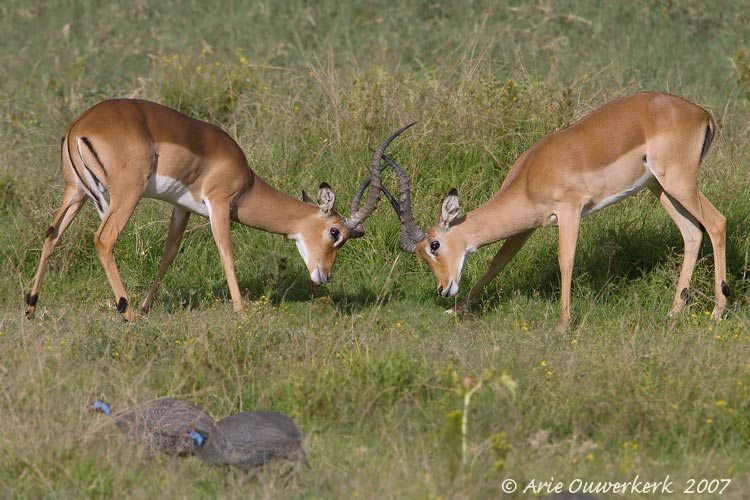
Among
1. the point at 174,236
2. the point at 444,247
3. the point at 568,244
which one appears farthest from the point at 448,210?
the point at 174,236

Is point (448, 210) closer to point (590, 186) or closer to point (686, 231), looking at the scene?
point (590, 186)

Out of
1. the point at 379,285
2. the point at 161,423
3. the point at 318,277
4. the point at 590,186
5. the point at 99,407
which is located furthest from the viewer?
the point at 379,285

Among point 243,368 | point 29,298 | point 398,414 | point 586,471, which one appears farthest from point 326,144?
point 586,471

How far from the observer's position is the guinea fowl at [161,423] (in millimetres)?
4773

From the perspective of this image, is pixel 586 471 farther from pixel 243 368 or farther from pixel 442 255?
pixel 442 255

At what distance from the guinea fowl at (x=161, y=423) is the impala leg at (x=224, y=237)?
94.0 inches

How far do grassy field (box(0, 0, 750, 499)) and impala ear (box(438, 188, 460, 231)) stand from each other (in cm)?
67

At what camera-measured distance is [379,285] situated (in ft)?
26.6

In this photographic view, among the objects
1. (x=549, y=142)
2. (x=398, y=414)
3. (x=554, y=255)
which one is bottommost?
(x=554, y=255)

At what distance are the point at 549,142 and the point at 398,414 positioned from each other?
9.27 feet

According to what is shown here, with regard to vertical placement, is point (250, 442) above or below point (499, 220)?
above

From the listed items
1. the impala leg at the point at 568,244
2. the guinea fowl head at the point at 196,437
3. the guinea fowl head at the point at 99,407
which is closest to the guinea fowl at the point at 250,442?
the guinea fowl head at the point at 196,437

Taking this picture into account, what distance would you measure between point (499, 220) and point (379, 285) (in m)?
1.18

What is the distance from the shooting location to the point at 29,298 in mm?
7164
